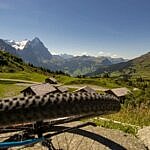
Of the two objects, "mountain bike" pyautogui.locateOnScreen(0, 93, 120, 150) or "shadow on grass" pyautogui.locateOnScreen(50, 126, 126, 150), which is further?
"shadow on grass" pyautogui.locateOnScreen(50, 126, 126, 150)

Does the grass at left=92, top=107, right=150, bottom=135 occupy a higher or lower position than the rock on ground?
lower

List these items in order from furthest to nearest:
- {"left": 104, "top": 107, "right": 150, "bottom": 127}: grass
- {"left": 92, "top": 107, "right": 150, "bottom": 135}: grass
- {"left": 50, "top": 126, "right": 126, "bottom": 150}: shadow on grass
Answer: {"left": 104, "top": 107, "right": 150, "bottom": 127}: grass, {"left": 92, "top": 107, "right": 150, "bottom": 135}: grass, {"left": 50, "top": 126, "right": 126, "bottom": 150}: shadow on grass

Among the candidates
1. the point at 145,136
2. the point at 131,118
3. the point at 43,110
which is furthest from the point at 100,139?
the point at 131,118

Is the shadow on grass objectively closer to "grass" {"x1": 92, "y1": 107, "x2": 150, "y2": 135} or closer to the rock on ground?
the rock on ground

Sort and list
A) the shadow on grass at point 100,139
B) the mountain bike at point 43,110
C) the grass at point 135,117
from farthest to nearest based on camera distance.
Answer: the grass at point 135,117
the shadow on grass at point 100,139
the mountain bike at point 43,110

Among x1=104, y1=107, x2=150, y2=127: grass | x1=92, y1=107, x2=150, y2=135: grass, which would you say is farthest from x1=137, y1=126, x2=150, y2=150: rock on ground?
x1=104, y1=107, x2=150, y2=127: grass

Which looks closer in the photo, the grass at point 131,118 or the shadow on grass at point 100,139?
the shadow on grass at point 100,139

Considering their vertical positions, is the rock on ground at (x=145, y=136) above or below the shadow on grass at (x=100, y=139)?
below

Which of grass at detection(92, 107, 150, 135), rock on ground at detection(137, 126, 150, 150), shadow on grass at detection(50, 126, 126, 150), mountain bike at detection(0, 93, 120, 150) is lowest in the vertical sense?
grass at detection(92, 107, 150, 135)

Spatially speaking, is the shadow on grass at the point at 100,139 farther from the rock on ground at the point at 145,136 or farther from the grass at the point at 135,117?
the grass at the point at 135,117

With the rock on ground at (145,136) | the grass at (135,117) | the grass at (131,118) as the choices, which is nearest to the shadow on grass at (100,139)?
the rock on ground at (145,136)

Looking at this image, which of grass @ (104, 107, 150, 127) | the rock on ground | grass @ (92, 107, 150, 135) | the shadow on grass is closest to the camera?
the shadow on grass

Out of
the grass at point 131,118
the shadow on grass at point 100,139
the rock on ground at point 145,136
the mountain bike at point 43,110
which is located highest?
the mountain bike at point 43,110

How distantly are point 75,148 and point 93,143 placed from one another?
0.41 meters
